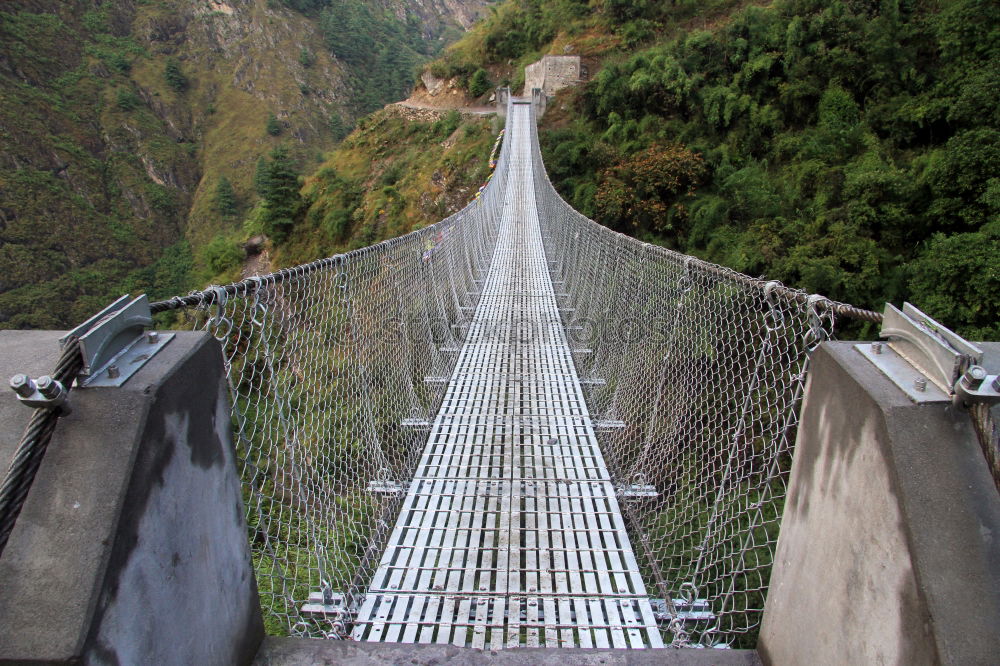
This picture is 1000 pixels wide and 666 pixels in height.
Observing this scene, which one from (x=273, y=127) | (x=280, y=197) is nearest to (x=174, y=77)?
(x=273, y=127)

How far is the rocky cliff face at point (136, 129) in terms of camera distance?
30.7 metres

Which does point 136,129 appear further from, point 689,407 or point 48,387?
point 48,387

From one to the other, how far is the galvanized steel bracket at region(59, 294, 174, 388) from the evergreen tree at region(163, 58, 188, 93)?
53.8 metres

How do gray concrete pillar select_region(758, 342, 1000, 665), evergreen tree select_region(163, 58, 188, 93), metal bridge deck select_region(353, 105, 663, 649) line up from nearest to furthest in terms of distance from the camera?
1. gray concrete pillar select_region(758, 342, 1000, 665)
2. metal bridge deck select_region(353, 105, 663, 649)
3. evergreen tree select_region(163, 58, 188, 93)

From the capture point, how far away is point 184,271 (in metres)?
34.3

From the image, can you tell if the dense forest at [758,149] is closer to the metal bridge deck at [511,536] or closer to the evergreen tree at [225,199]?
the metal bridge deck at [511,536]

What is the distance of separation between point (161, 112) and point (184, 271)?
17157 millimetres

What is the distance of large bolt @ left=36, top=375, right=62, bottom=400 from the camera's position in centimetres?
70

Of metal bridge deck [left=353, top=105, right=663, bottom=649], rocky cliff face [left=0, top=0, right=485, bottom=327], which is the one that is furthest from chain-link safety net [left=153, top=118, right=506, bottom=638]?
rocky cliff face [left=0, top=0, right=485, bottom=327]

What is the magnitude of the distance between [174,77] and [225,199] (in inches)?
631

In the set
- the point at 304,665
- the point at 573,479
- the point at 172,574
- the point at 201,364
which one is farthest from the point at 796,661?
the point at 573,479

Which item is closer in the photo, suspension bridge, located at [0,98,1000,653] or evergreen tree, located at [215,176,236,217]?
suspension bridge, located at [0,98,1000,653]

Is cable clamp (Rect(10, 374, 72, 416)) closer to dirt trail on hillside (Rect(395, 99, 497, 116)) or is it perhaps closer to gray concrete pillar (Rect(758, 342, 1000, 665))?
gray concrete pillar (Rect(758, 342, 1000, 665))

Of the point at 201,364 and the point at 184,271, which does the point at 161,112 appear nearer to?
the point at 184,271
